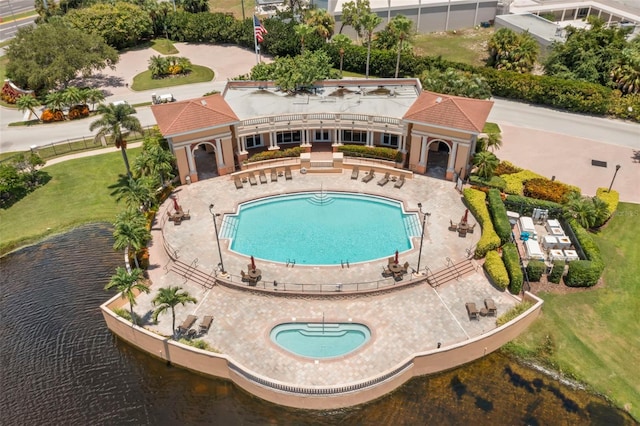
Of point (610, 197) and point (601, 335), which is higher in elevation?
point (610, 197)

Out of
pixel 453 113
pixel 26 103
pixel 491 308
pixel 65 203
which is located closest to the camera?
pixel 491 308

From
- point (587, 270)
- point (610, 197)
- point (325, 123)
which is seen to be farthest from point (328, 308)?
point (610, 197)

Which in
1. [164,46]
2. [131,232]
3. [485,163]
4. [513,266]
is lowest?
[513,266]

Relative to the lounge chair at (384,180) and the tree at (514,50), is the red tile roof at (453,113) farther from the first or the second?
the tree at (514,50)

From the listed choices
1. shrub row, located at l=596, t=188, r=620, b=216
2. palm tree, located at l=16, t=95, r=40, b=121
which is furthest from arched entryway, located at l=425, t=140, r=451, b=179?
palm tree, located at l=16, t=95, r=40, b=121

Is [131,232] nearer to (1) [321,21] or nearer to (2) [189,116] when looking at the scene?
(2) [189,116]

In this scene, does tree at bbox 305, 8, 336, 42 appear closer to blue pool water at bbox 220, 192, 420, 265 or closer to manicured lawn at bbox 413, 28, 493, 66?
manicured lawn at bbox 413, 28, 493, 66
